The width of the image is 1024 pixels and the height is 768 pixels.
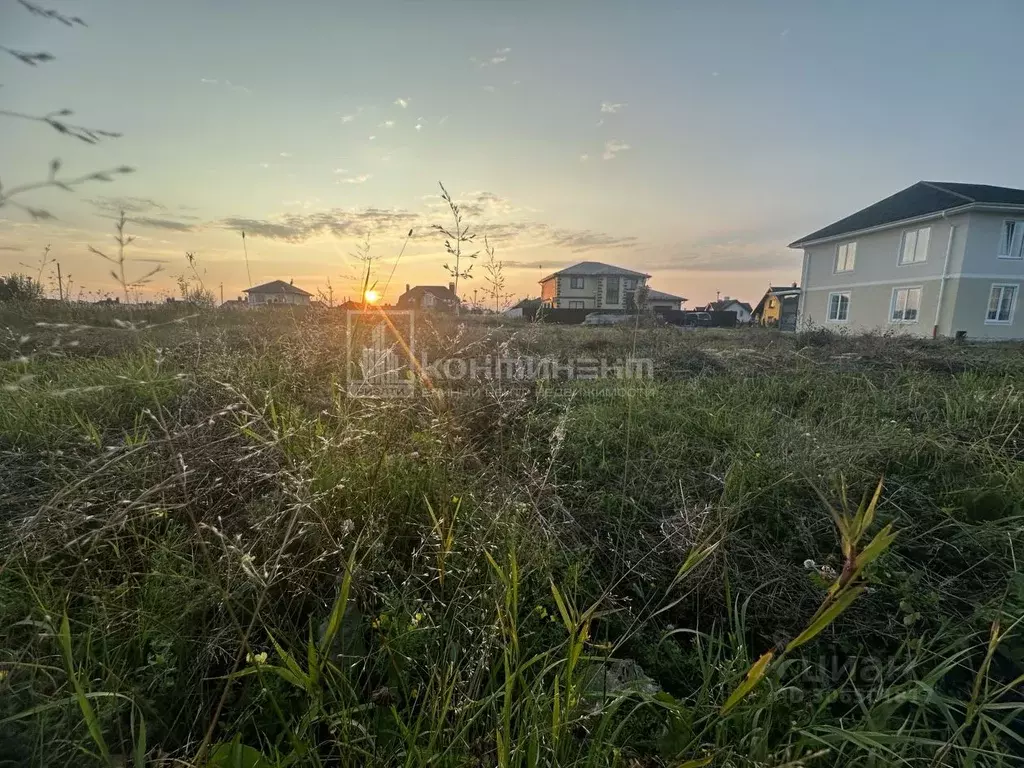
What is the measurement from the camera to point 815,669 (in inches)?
46.8

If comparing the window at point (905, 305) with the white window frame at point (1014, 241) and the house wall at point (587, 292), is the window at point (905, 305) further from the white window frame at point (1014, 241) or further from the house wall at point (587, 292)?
the house wall at point (587, 292)

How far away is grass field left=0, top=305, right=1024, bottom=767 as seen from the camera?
829mm

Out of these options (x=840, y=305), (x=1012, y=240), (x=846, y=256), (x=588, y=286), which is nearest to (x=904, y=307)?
(x=840, y=305)

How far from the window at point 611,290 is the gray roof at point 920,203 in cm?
1451

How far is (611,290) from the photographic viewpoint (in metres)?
35.4

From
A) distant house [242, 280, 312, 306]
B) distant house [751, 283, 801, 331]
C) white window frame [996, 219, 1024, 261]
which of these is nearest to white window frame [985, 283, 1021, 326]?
white window frame [996, 219, 1024, 261]

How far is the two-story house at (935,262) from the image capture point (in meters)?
15.5

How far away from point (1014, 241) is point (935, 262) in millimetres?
2482

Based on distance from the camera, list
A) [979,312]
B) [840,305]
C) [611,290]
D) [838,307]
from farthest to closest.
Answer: [611,290], [838,307], [840,305], [979,312]

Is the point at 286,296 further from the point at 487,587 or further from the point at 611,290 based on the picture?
the point at 611,290

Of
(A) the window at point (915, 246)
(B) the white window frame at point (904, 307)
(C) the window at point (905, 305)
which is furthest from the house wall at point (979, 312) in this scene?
(A) the window at point (915, 246)

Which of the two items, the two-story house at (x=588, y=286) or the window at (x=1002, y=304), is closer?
the window at (x=1002, y=304)

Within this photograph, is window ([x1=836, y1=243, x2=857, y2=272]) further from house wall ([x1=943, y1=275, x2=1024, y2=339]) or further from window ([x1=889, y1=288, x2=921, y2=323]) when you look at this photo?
house wall ([x1=943, y1=275, x2=1024, y2=339])

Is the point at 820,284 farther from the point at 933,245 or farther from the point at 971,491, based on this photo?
the point at 971,491
